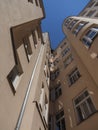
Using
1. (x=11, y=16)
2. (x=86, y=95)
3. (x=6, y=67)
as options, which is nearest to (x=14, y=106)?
(x=6, y=67)

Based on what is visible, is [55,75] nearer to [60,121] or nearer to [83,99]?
[60,121]

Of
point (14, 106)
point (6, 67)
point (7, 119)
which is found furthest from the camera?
point (14, 106)

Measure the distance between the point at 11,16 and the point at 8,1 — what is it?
1.56 feet

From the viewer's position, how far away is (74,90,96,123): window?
804 centimetres

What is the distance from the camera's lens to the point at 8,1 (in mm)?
5199

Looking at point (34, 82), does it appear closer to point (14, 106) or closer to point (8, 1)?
point (14, 106)

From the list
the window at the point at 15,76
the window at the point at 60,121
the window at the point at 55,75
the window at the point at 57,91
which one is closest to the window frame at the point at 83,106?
the window at the point at 60,121

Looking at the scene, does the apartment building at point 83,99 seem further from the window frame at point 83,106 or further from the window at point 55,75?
the window at point 55,75

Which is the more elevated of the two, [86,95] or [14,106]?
[14,106]

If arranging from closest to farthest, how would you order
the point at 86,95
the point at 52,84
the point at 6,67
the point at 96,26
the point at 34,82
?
the point at 6,67, the point at 34,82, the point at 86,95, the point at 96,26, the point at 52,84

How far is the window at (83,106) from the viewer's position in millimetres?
8039

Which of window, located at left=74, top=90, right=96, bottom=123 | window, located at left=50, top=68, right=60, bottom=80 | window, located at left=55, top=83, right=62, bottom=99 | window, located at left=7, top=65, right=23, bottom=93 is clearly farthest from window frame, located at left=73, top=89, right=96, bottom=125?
window, located at left=50, top=68, right=60, bottom=80

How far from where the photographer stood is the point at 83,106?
8789 millimetres

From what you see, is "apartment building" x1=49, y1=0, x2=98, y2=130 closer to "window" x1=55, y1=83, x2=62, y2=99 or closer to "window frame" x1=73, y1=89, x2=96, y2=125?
"window frame" x1=73, y1=89, x2=96, y2=125
